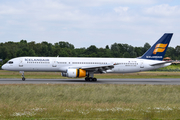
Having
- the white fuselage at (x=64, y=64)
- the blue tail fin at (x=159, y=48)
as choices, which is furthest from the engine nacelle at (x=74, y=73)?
the blue tail fin at (x=159, y=48)

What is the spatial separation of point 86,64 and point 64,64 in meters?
3.53

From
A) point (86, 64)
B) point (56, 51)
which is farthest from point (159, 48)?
point (56, 51)

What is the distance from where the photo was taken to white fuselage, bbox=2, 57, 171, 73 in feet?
115

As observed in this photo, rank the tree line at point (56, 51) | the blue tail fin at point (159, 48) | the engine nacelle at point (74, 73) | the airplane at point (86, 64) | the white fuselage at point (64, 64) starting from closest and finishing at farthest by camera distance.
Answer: the engine nacelle at point (74, 73) < the airplane at point (86, 64) < the white fuselage at point (64, 64) < the blue tail fin at point (159, 48) < the tree line at point (56, 51)

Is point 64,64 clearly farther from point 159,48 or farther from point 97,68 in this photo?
point 159,48

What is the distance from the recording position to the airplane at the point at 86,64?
3462cm

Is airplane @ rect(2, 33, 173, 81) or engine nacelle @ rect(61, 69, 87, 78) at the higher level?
airplane @ rect(2, 33, 173, 81)

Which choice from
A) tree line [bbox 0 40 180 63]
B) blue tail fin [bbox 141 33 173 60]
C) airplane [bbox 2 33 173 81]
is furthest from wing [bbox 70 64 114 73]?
tree line [bbox 0 40 180 63]

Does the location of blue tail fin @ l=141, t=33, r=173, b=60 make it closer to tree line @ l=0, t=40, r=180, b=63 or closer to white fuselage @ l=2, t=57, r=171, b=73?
white fuselage @ l=2, t=57, r=171, b=73

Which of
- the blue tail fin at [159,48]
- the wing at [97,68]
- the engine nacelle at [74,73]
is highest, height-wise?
the blue tail fin at [159,48]

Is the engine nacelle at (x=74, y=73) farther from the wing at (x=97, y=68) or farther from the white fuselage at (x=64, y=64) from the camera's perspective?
the white fuselage at (x=64, y=64)

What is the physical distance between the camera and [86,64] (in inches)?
1441

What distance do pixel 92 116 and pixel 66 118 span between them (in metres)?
1.37

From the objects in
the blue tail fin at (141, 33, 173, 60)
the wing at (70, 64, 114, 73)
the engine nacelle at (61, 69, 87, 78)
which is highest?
the blue tail fin at (141, 33, 173, 60)
